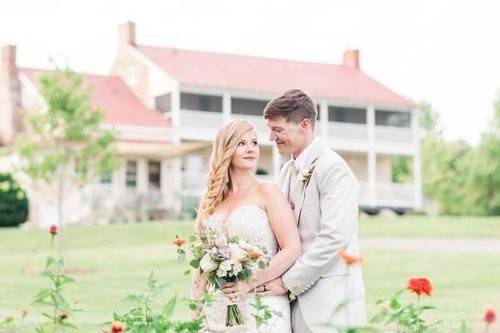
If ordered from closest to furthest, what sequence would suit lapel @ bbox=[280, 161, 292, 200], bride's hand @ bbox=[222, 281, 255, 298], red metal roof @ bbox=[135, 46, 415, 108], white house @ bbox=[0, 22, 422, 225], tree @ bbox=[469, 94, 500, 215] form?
bride's hand @ bbox=[222, 281, 255, 298], suit lapel @ bbox=[280, 161, 292, 200], white house @ bbox=[0, 22, 422, 225], red metal roof @ bbox=[135, 46, 415, 108], tree @ bbox=[469, 94, 500, 215]

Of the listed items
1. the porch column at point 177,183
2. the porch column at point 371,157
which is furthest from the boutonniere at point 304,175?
the porch column at point 371,157

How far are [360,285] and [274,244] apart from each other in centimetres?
49

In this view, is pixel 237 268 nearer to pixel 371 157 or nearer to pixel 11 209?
pixel 11 209

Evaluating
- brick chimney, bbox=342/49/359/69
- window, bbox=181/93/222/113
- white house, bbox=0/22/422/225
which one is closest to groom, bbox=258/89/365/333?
white house, bbox=0/22/422/225

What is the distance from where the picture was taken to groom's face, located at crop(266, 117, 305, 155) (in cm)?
555

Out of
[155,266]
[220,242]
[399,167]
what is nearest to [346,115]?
[399,167]

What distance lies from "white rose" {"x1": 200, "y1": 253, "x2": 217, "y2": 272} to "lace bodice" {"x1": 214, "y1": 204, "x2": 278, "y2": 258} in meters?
0.35

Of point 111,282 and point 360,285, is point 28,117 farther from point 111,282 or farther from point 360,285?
point 360,285

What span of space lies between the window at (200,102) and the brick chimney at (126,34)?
11.8ft

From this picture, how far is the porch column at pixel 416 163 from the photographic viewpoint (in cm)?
4576

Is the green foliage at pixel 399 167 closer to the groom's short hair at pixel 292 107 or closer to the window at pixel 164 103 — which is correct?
the window at pixel 164 103

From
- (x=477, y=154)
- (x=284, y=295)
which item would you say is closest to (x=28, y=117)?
(x=284, y=295)

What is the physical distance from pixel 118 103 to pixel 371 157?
1043cm

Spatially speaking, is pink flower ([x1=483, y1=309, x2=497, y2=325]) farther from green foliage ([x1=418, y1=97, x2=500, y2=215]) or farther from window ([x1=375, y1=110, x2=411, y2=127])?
green foliage ([x1=418, y1=97, x2=500, y2=215])
